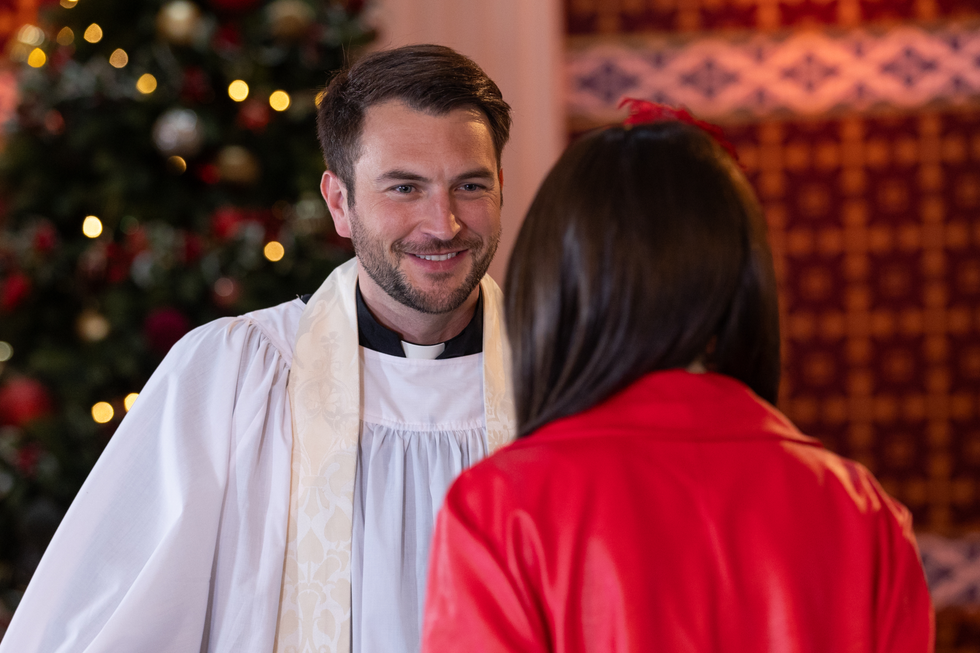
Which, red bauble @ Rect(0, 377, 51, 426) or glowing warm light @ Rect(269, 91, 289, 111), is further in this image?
glowing warm light @ Rect(269, 91, 289, 111)

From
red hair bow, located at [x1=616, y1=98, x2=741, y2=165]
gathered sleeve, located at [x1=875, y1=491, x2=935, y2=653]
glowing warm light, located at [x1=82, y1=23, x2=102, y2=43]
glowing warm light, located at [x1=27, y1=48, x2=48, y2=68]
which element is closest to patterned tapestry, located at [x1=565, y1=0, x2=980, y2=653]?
glowing warm light, located at [x1=82, y1=23, x2=102, y2=43]

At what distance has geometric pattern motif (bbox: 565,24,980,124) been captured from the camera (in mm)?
4320

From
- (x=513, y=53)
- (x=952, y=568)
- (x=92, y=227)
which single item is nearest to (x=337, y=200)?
(x=92, y=227)

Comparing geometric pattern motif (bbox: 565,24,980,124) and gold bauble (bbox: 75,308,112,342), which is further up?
geometric pattern motif (bbox: 565,24,980,124)

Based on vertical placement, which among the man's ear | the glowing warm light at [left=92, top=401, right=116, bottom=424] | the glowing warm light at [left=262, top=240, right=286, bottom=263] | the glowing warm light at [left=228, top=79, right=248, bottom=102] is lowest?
the glowing warm light at [left=92, top=401, right=116, bottom=424]

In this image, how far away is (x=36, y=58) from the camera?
309cm

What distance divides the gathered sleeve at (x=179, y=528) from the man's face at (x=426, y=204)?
0.34 meters

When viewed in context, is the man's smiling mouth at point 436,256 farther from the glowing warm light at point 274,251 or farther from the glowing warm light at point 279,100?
the glowing warm light at point 279,100

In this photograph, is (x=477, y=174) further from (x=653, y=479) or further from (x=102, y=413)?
(x=102, y=413)

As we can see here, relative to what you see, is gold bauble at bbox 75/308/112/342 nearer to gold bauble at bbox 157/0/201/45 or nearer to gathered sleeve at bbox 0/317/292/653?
gold bauble at bbox 157/0/201/45

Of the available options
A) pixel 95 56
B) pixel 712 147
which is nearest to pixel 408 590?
pixel 712 147

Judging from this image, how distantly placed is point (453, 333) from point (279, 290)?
1.26m

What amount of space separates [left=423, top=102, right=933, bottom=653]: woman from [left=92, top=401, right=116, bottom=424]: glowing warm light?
2.31 m

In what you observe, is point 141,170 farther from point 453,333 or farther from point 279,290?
point 453,333
